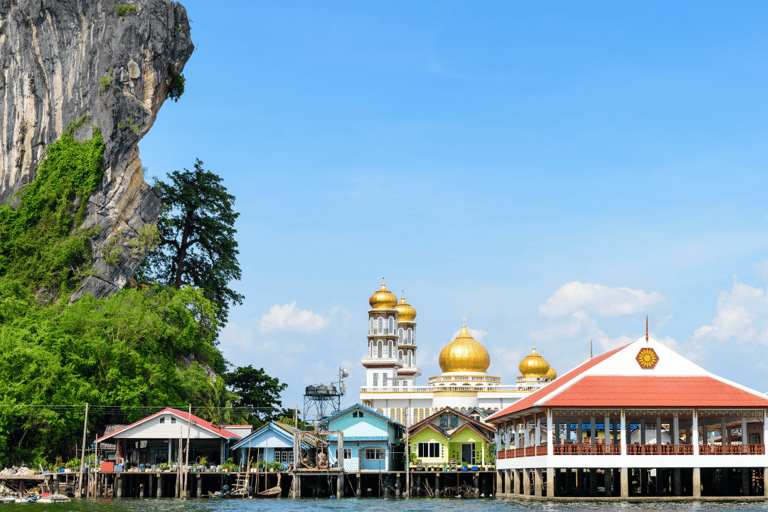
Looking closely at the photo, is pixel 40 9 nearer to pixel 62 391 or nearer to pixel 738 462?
pixel 62 391

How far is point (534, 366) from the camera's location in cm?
8675

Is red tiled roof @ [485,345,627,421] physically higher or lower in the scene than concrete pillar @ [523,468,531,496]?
higher

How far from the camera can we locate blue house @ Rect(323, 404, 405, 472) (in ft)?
164

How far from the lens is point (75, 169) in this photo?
58.9 metres

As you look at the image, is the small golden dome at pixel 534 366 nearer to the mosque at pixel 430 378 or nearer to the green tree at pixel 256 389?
the mosque at pixel 430 378

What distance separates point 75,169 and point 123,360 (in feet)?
48.3

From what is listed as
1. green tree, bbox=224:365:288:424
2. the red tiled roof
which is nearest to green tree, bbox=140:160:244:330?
green tree, bbox=224:365:288:424

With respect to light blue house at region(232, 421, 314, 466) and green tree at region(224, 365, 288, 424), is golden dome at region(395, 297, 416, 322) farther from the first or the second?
light blue house at region(232, 421, 314, 466)

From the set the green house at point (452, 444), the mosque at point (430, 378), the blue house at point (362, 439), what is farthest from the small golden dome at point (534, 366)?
the blue house at point (362, 439)

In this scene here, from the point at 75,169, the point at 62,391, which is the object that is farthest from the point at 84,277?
the point at 62,391

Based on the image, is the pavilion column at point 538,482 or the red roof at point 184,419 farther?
the red roof at point 184,419

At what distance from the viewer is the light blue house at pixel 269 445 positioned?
1924 inches

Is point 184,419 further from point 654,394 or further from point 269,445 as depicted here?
point 654,394

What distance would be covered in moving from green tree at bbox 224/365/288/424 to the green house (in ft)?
57.5
